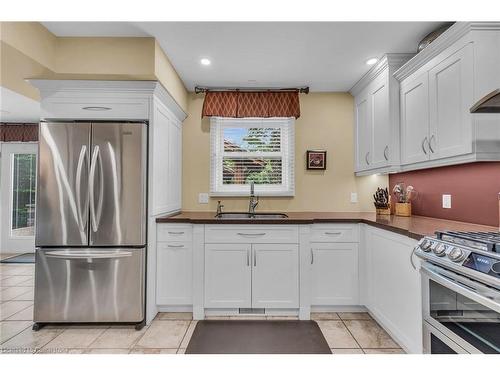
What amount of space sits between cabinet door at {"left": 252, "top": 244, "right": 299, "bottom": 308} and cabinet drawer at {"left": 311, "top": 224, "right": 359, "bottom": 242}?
308 millimetres

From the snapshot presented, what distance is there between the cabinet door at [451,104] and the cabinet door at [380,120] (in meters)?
0.50

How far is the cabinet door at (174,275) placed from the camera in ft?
8.66

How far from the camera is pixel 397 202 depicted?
115 inches

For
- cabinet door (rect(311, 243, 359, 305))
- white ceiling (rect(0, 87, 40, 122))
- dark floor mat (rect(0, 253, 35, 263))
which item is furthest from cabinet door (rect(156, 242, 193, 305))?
dark floor mat (rect(0, 253, 35, 263))

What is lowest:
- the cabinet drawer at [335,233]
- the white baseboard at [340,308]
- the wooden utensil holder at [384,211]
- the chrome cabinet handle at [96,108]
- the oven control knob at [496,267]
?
the white baseboard at [340,308]

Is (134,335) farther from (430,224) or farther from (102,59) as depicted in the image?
(430,224)

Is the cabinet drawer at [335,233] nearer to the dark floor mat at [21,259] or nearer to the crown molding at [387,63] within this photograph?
the crown molding at [387,63]

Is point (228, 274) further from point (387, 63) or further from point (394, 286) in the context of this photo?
point (387, 63)

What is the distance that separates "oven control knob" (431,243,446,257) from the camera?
4.80 ft

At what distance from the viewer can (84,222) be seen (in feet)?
7.84

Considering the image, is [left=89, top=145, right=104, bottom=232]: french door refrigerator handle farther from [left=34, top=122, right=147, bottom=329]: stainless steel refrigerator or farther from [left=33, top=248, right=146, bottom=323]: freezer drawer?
[left=33, top=248, right=146, bottom=323]: freezer drawer

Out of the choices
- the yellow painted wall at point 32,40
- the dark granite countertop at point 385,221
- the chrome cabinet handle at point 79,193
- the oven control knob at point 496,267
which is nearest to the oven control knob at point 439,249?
the oven control knob at point 496,267

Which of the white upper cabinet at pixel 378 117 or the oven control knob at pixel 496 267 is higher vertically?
the white upper cabinet at pixel 378 117

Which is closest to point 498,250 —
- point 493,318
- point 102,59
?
point 493,318
